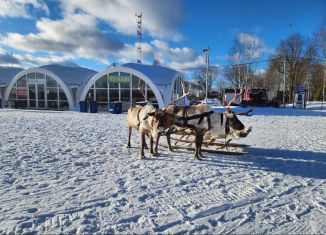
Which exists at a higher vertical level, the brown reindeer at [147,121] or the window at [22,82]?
the window at [22,82]

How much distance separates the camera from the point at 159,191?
4629 mm

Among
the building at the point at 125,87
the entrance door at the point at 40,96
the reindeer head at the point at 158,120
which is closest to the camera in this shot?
the reindeer head at the point at 158,120

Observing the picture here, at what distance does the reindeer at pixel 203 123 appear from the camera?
22.0 ft

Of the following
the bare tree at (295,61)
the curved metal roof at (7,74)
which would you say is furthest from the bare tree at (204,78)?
the curved metal roof at (7,74)

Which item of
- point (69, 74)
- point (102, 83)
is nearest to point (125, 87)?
point (102, 83)

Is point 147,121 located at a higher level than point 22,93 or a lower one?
lower

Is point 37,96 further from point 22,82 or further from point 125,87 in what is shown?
point 125,87

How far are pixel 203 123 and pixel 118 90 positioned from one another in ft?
61.3

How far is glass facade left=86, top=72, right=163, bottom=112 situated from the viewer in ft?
78.6

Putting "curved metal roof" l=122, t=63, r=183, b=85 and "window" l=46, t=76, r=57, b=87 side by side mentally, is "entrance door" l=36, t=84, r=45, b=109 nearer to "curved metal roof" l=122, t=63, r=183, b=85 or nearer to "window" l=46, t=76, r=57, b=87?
"window" l=46, t=76, r=57, b=87

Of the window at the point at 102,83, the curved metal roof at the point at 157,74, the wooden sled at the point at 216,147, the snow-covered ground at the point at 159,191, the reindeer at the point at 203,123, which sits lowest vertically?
the snow-covered ground at the point at 159,191

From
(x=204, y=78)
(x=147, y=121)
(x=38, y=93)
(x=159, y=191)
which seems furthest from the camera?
(x=204, y=78)

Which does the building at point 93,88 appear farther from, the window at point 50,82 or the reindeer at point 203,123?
the reindeer at point 203,123

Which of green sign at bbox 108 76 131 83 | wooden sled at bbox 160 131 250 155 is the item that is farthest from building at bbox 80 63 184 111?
wooden sled at bbox 160 131 250 155
